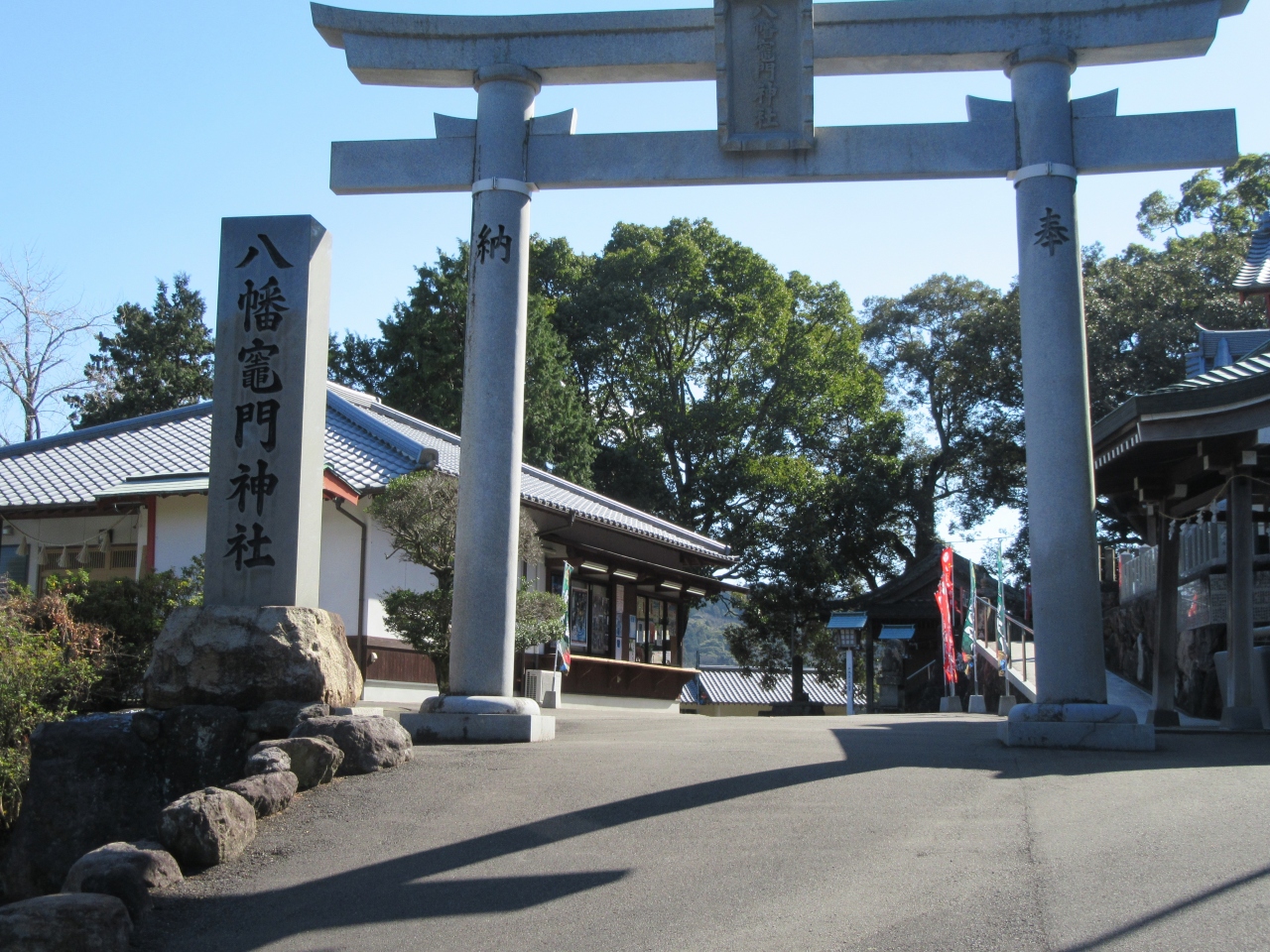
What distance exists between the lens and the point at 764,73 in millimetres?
9859

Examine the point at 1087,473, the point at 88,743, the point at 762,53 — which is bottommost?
the point at 88,743

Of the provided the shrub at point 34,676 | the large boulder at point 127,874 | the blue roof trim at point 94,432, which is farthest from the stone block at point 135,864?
the blue roof trim at point 94,432

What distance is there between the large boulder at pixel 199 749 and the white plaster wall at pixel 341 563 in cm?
906

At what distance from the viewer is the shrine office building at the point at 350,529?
16.8 metres

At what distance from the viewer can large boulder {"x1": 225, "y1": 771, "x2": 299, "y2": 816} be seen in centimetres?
641

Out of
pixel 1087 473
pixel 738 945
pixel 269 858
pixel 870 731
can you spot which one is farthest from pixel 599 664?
pixel 738 945

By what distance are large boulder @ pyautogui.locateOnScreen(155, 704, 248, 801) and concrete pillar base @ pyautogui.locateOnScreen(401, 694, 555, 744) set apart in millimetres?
1848

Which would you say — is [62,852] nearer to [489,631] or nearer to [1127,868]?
[489,631]

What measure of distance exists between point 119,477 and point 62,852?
1112 centimetres

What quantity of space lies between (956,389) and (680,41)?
26656mm

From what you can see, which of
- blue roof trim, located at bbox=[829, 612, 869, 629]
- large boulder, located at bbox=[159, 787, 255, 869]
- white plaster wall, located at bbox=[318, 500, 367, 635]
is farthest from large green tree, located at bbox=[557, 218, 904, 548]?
large boulder, located at bbox=[159, 787, 255, 869]

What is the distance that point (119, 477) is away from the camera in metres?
17.5

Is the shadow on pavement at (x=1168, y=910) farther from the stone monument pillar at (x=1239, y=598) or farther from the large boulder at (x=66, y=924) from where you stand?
the stone monument pillar at (x=1239, y=598)

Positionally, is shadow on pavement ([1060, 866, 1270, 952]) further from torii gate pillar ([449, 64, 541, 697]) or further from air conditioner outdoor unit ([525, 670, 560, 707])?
air conditioner outdoor unit ([525, 670, 560, 707])
